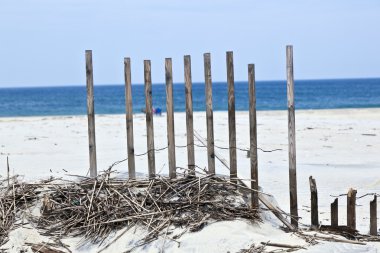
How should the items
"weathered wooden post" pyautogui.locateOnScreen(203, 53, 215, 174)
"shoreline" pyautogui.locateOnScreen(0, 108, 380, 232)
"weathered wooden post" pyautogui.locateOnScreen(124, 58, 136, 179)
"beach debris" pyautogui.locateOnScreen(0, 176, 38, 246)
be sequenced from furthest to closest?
"shoreline" pyautogui.locateOnScreen(0, 108, 380, 232), "weathered wooden post" pyautogui.locateOnScreen(124, 58, 136, 179), "weathered wooden post" pyautogui.locateOnScreen(203, 53, 215, 174), "beach debris" pyautogui.locateOnScreen(0, 176, 38, 246)

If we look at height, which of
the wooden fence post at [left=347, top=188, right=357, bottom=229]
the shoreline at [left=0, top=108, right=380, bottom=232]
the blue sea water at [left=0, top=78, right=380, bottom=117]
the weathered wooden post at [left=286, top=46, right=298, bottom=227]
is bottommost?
the blue sea water at [left=0, top=78, right=380, bottom=117]

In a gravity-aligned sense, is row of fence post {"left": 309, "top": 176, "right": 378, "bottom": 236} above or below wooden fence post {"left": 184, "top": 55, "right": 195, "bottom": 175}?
below

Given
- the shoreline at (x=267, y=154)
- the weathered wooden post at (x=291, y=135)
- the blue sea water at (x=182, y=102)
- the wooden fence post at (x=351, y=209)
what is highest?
the weathered wooden post at (x=291, y=135)

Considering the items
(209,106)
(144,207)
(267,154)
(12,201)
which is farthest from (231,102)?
(267,154)

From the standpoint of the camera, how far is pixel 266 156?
1577 cm

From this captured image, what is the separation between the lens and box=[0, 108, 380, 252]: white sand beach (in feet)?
32.5

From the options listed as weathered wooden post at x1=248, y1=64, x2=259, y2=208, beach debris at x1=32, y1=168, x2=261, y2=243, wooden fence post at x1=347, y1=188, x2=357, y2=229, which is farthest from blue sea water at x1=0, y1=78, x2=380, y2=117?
wooden fence post at x1=347, y1=188, x2=357, y2=229

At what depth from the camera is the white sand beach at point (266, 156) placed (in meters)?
9.91

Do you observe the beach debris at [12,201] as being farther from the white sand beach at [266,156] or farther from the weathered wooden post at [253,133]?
the weathered wooden post at [253,133]

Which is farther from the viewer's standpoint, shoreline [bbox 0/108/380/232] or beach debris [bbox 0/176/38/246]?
shoreline [bbox 0/108/380/232]

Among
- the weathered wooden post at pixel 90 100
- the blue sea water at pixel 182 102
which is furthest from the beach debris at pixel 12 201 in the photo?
the blue sea water at pixel 182 102

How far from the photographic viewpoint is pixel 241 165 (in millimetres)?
13922

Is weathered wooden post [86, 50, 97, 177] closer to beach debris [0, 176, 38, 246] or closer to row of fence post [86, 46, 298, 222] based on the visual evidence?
row of fence post [86, 46, 298, 222]

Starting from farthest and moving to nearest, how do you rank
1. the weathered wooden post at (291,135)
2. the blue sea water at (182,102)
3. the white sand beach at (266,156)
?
the blue sea water at (182,102)
the white sand beach at (266,156)
the weathered wooden post at (291,135)
